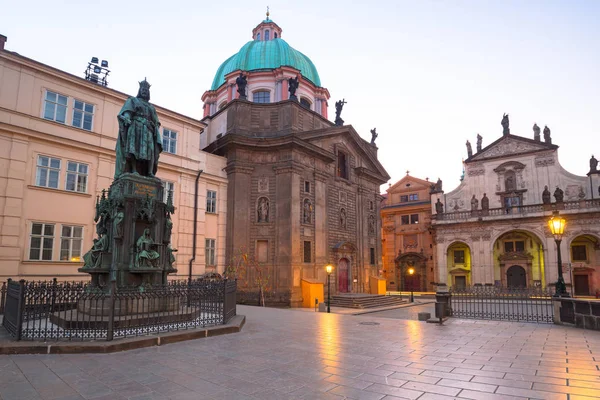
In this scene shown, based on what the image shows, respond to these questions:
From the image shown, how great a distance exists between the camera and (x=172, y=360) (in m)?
7.64

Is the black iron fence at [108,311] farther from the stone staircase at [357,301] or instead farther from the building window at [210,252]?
the stone staircase at [357,301]

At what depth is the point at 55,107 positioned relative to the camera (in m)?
19.3

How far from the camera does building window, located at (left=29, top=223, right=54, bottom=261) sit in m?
17.7

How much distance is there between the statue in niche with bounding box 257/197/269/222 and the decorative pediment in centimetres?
2932

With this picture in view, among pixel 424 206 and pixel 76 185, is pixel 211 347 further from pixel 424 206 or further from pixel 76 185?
pixel 424 206

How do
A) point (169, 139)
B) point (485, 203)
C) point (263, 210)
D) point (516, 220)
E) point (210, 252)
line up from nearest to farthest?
point (169, 139), point (210, 252), point (263, 210), point (516, 220), point (485, 203)

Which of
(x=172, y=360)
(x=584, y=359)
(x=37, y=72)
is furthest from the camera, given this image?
(x=37, y=72)

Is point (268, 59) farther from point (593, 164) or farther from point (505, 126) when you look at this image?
point (593, 164)

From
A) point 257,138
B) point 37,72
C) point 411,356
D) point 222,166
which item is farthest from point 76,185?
point 411,356

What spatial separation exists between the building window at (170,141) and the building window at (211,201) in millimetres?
3766

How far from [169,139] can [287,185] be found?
28.3 ft

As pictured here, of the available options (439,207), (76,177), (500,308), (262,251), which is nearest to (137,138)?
(76,177)

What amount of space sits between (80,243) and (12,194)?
3.78 meters

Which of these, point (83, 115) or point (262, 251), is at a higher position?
point (83, 115)
